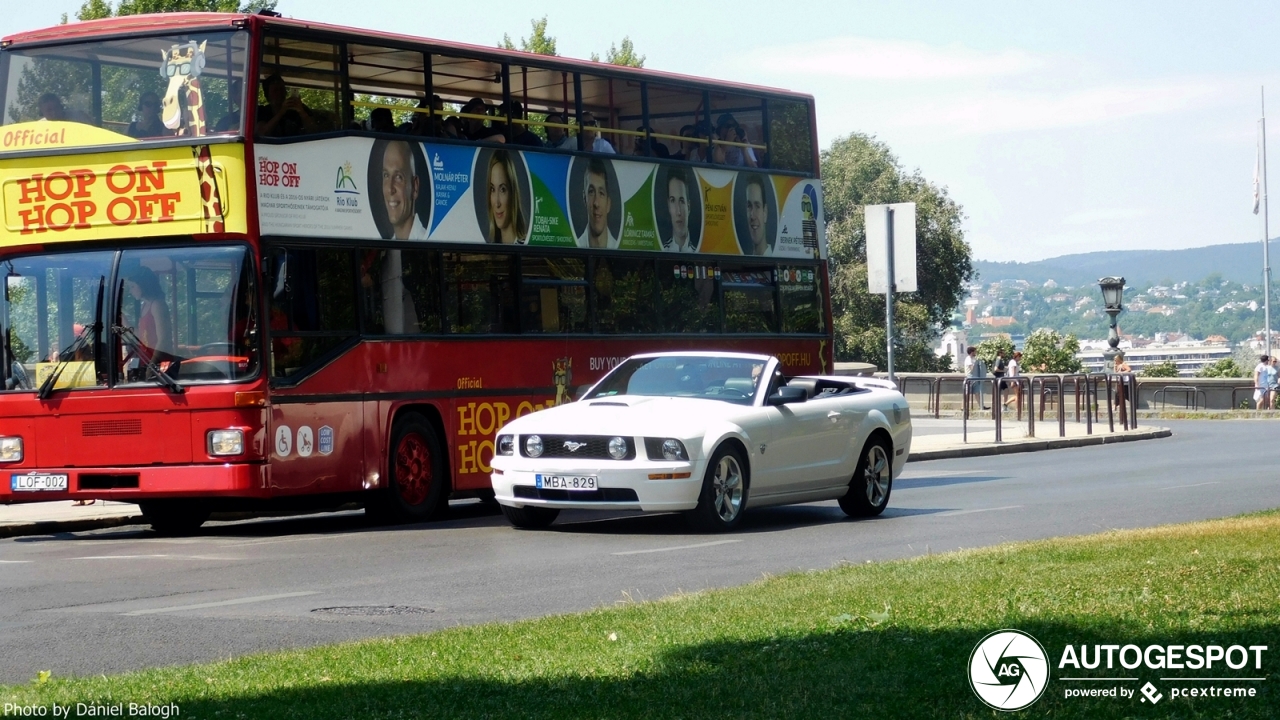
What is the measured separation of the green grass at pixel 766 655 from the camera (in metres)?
6.42

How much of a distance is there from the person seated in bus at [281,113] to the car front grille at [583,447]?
3793 millimetres

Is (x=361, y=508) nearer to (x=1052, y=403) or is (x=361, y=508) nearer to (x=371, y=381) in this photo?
(x=371, y=381)

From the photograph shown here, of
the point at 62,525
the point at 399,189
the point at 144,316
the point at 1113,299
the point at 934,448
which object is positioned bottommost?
the point at 934,448

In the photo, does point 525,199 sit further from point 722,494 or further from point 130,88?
point 722,494

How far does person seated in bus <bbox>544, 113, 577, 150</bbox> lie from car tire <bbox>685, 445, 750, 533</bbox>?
5.25 metres

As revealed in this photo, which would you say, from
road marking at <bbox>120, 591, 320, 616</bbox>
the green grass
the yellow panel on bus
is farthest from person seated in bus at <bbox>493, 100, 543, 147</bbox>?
the green grass

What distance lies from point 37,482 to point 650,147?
7.96 metres

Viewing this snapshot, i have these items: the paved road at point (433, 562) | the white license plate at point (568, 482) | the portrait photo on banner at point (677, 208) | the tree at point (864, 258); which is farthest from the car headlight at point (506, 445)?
the tree at point (864, 258)

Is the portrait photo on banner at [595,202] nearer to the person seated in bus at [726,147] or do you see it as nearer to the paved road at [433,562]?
the person seated in bus at [726,147]

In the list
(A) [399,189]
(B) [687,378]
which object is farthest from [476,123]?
(B) [687,378]

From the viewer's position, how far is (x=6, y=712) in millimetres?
6543

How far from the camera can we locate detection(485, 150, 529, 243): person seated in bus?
1873 cm

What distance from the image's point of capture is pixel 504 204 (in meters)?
18.9

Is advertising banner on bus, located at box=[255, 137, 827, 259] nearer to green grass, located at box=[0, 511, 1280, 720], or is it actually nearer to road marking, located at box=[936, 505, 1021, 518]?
road marking, located at box=[936, 505, 1021, 518]
